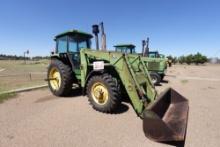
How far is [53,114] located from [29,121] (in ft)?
2.27

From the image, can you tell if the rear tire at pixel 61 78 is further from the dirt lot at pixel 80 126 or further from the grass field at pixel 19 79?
the grass field at pixel 19 79

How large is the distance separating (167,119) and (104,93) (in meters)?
Answer: 1.80

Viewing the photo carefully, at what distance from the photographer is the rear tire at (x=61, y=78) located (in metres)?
6.73

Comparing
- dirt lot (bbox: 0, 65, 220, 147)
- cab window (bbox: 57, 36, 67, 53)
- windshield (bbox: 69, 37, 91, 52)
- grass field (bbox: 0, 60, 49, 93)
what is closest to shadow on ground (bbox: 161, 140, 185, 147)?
dirt lot (bbox: 0, 65, 220, 147)

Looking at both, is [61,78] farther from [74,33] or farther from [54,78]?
[74,33]

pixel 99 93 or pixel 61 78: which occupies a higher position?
pixel 61 78

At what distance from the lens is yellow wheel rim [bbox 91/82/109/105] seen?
5.08 meters

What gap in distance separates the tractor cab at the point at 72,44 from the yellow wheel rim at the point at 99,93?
1913 millimetres

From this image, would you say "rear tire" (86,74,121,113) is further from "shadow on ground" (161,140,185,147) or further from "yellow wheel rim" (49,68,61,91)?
"yellow wheel rim" (49,68,61,91)

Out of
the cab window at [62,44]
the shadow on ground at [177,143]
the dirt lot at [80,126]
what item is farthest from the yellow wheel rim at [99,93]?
the cab window at [62,44]

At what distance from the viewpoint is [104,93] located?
5105 mm

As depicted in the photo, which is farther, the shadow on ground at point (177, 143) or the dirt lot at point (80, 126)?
the dirt lot at point (80, 126)

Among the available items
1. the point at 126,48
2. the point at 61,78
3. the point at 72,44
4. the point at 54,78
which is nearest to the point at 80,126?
the point at 61,78

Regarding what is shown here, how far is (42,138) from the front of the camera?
12.0 feet
